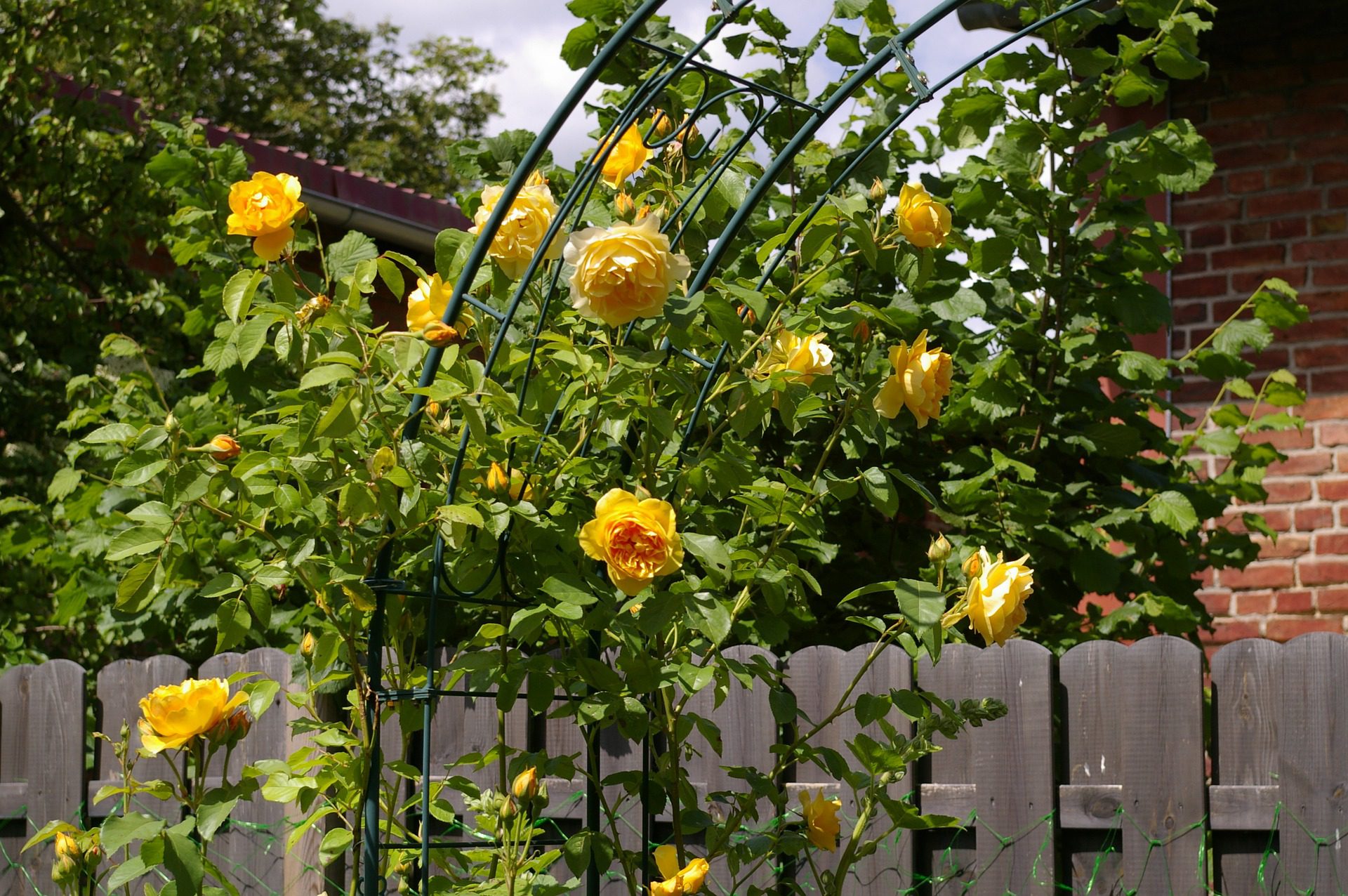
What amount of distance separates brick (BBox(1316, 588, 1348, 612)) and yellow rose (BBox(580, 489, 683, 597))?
10.4ft

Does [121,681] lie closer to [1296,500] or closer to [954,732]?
[954,732]

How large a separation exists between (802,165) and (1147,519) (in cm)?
101

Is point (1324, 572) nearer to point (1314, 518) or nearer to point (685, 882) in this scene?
point (1314, 518)

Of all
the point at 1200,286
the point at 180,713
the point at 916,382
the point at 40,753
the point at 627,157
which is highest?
the point at 1200,286

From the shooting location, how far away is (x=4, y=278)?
15.8ft

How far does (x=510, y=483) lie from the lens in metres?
1.43

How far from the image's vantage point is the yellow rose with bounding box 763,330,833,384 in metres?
1.42

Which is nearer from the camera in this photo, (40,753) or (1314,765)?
(1314,765)

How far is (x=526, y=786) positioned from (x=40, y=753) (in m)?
1.95

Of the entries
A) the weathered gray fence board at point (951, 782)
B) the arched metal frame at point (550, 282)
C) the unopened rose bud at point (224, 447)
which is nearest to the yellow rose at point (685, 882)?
Answer: the arched metal frame at point (550, 282)

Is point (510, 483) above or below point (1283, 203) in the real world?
below

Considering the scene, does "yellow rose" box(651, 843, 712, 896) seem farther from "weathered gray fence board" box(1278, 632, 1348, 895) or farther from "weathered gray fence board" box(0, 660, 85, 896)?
"weathered gray fence board" box(0, 660, 85, 896)

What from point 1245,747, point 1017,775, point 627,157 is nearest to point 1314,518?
point 1245,747

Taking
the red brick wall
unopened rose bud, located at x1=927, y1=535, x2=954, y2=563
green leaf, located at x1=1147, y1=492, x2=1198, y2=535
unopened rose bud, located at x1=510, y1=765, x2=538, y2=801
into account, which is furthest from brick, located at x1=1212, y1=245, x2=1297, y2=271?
unopened rose bud, located at x1=510, y1=765, x2=538, y2=801
